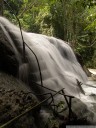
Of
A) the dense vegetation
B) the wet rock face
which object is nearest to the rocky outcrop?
the wet rock face

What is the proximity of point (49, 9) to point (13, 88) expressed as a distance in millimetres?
15078

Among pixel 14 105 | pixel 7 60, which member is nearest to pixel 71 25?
pixel 7 60

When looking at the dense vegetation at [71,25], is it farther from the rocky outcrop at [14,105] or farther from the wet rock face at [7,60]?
the rocky outcrop at [14,105]

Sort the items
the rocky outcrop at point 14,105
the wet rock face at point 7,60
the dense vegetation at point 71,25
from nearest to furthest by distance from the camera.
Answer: the rocky outcrop at point 14,105, the wet rock face at point 7,60, the dense vegetation at point 71,25

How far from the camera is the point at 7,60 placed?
4.71 meters

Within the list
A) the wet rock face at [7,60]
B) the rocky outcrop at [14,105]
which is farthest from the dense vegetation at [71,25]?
the rocky outcrop at [14,105]

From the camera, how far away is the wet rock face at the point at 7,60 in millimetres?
4676

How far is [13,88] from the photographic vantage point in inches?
161

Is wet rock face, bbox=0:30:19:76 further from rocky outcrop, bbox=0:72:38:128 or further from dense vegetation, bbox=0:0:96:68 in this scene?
dense vegetation, bbox=0:0:96:68

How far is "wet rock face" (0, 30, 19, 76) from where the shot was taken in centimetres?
468

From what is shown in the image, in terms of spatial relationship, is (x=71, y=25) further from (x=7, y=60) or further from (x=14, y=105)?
(x=14, y=105)

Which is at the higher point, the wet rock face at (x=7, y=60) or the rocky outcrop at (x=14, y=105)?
the wet rock face at (x=7, y=60)

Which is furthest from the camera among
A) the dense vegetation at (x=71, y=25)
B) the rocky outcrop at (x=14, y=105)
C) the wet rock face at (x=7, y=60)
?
the dense vegetation at (x=71, y=25)

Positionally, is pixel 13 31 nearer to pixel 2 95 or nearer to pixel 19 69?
pixel 19 69
